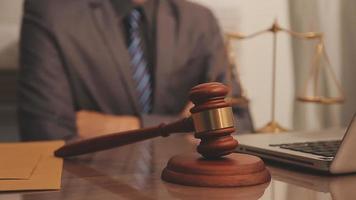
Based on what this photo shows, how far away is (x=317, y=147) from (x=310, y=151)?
3cm

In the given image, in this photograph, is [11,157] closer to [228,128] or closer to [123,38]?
[228,128]

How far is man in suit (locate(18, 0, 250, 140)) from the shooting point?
139cm

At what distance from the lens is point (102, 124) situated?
1362 millimetres

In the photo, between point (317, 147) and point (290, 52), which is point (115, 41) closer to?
point (290, 52)

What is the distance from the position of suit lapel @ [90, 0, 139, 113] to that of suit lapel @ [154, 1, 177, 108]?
75 millimetres

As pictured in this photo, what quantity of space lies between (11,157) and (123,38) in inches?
38.2

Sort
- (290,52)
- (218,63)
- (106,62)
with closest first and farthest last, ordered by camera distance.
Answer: (106,62)
(218,63)
(290,52)

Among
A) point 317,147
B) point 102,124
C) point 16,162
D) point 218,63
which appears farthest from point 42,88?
point 317,147

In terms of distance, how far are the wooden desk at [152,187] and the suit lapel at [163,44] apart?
3.12 ft

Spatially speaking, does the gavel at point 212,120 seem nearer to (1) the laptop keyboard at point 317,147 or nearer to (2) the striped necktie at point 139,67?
(1) the laptop keyboard at point 317,147

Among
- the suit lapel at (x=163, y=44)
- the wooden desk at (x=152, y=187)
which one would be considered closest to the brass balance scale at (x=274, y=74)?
the suit lapel at (x=163, y=44)

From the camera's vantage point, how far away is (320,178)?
50cm

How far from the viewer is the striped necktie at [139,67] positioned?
1547mm

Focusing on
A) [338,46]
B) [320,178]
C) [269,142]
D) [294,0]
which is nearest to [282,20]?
[294,0]
